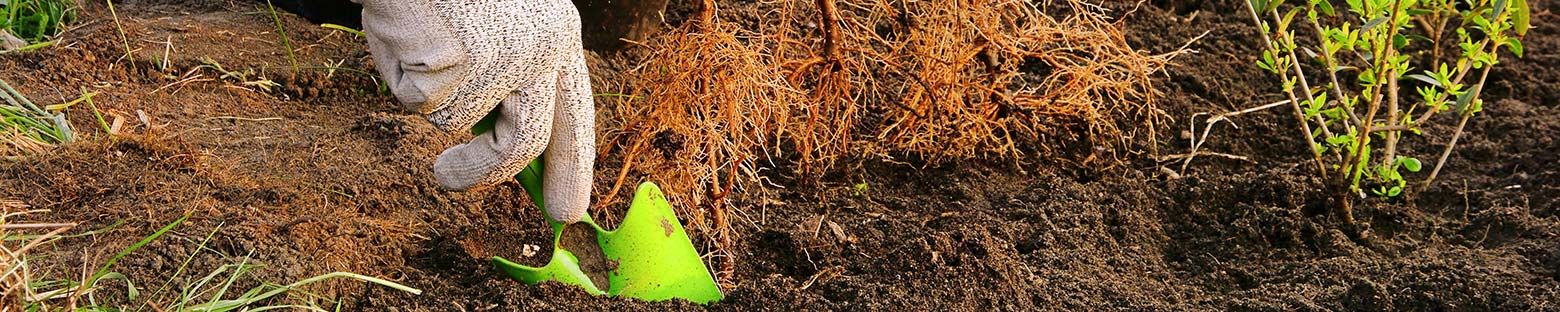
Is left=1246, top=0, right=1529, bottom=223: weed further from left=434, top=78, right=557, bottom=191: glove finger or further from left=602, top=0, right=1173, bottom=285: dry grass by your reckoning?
left=434, top=78, right=557, bottom=191: glove finger

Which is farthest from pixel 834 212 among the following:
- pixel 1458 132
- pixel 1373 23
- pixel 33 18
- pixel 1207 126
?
pixel 33 18

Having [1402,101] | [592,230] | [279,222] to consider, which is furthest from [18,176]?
[1402,101]

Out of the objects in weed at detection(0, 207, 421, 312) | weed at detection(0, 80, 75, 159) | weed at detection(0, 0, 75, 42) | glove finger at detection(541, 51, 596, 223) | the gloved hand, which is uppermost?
the gloved hand

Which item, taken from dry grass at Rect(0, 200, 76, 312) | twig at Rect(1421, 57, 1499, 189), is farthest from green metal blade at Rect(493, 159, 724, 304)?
twig at Rect(1421, 57, 1499, 189)

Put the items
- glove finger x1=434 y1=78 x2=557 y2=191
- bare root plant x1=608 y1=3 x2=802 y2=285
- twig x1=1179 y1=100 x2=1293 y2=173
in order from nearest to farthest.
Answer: glove finger x1=434 y1=78 x2=557 y2=191, bare root plant x1=608 y1=3 x2=802 y2=285, twig x1=1179 y1=100 x2=1293 y2=173

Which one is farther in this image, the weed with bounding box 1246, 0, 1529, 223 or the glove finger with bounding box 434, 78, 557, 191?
the weed with bounding box 1246, 0, 1529, 223

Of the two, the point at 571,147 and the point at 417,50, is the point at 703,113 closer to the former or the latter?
the point at 571,147

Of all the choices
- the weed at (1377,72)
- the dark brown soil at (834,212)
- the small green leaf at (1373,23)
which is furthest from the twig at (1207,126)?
the small green leaf at (1373,23)
